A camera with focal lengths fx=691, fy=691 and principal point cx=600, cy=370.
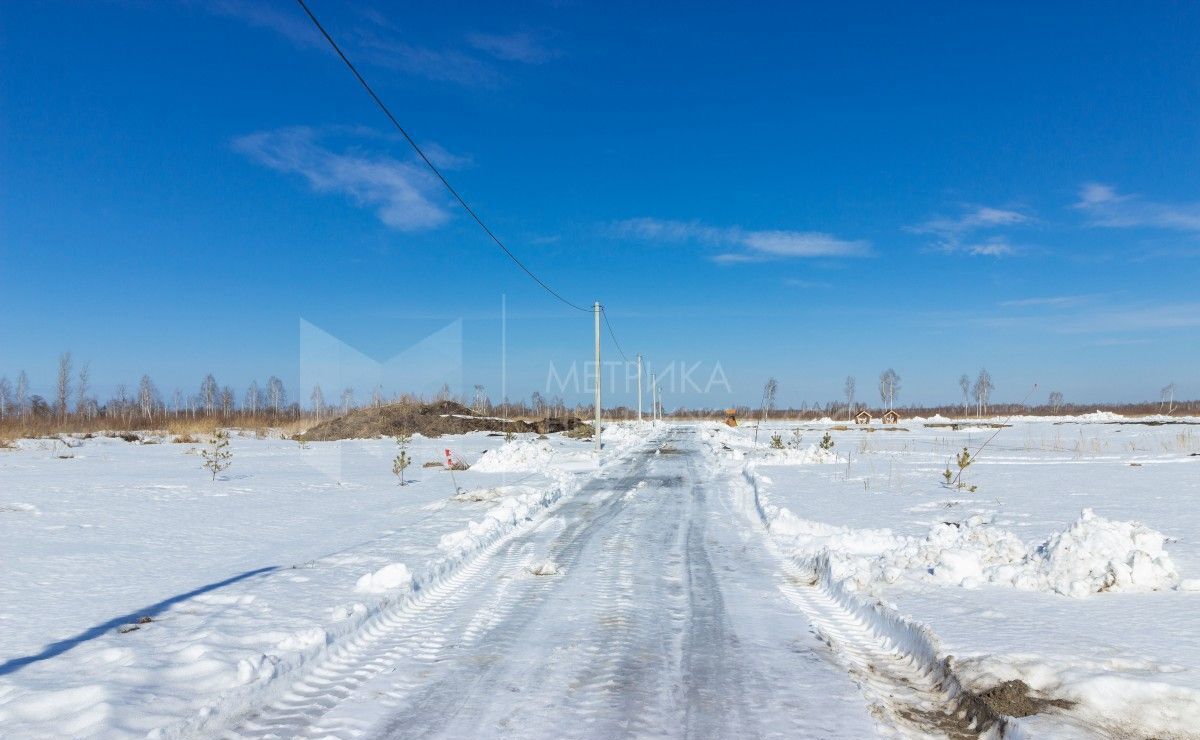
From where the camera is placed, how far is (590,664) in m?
4.86

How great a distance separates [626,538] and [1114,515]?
740 centimetres

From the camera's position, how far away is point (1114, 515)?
10445 mm

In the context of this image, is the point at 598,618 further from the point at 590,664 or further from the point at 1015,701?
the point at 1015,701

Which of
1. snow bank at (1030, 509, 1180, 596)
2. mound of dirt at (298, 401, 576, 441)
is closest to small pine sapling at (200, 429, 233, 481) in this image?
snow bank at (1030, 509, 1180, 596)

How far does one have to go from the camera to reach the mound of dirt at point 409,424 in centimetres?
4841

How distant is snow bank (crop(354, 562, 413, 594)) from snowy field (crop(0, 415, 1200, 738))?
1.1 inches

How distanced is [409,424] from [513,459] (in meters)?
29.6

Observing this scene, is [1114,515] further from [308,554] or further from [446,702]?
[308,554]

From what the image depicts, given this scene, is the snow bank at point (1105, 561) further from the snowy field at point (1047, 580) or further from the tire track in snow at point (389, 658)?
the tire track in snow at point (389, 658)

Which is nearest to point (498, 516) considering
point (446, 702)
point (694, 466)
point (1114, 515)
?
→ point (446, 702)

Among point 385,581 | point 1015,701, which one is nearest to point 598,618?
point 385,581

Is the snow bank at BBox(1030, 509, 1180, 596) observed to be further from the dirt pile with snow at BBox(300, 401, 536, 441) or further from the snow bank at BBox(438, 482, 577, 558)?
the dirt pile with snow at BBox(300, 401, 536, 441)

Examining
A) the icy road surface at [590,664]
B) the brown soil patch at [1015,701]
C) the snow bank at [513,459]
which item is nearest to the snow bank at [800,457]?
the snow bank at [513,459]

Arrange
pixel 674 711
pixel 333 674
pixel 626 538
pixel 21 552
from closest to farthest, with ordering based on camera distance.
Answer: pixel 674 711, pixel 333 674, pixel 21 552, pixel 626 538
